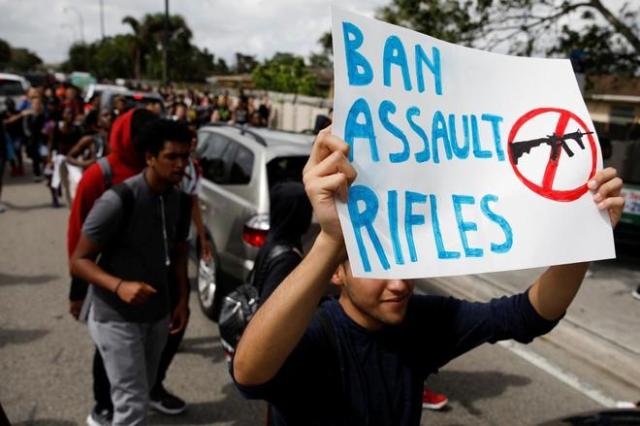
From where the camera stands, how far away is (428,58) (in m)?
1.30

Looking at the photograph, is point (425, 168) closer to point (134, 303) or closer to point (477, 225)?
point (477, 225)

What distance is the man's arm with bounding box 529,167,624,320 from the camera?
1.39 metres

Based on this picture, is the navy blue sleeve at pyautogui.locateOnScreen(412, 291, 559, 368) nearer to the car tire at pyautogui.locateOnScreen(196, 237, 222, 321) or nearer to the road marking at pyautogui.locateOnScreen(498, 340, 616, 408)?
the road marking at pyautogui.locateOnScreen(498, 340, 616, 408)

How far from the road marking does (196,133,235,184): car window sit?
120 inches

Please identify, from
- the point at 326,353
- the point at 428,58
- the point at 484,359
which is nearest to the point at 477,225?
the point at 428,58

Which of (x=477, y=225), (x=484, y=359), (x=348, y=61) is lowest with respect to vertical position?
(x=484, y=359)

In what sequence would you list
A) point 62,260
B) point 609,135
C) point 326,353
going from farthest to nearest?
point 609,135 → point 62,260 → point 326,353

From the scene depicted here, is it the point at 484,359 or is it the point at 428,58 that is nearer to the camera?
the point at 428,58

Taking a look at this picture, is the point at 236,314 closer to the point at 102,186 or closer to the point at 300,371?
the point at 300,371

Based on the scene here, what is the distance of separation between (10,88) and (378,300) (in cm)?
2086

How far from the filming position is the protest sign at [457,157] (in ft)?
3.82

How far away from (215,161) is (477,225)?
183 inches

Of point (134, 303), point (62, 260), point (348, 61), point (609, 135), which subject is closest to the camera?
point (348, 61)

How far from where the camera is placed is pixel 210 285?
525cm
